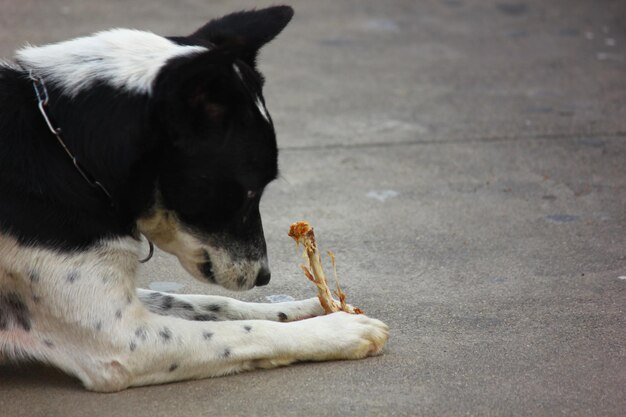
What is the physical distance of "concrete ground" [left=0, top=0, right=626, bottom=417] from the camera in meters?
3.35

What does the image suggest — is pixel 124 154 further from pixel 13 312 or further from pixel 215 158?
pixel 13 312

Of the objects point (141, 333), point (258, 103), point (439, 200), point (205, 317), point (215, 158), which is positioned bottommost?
point (439, 200)

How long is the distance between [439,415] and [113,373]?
1047mm

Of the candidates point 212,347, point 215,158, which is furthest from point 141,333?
point 215,158

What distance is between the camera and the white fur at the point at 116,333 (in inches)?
129

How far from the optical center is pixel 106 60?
3.39 m

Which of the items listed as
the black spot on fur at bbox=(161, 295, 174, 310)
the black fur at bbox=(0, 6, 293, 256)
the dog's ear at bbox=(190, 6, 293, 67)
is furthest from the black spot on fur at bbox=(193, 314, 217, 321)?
the dog's ear at bbox=(190, 6, 293, 67)

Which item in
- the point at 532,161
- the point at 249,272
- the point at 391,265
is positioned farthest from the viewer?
the point at 532,161

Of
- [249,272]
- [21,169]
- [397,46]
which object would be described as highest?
[21,169]

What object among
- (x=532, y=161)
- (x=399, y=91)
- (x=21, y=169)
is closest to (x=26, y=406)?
(x=21, y=169)

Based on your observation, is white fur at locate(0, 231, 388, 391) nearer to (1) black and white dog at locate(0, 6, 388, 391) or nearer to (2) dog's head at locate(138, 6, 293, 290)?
(1) black and white dog at locate(0, 6, 388, 391)

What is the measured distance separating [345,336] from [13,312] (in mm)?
1109

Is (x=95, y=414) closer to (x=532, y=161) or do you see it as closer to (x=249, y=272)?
(x=249, y=272)

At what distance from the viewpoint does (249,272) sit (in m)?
3.57
